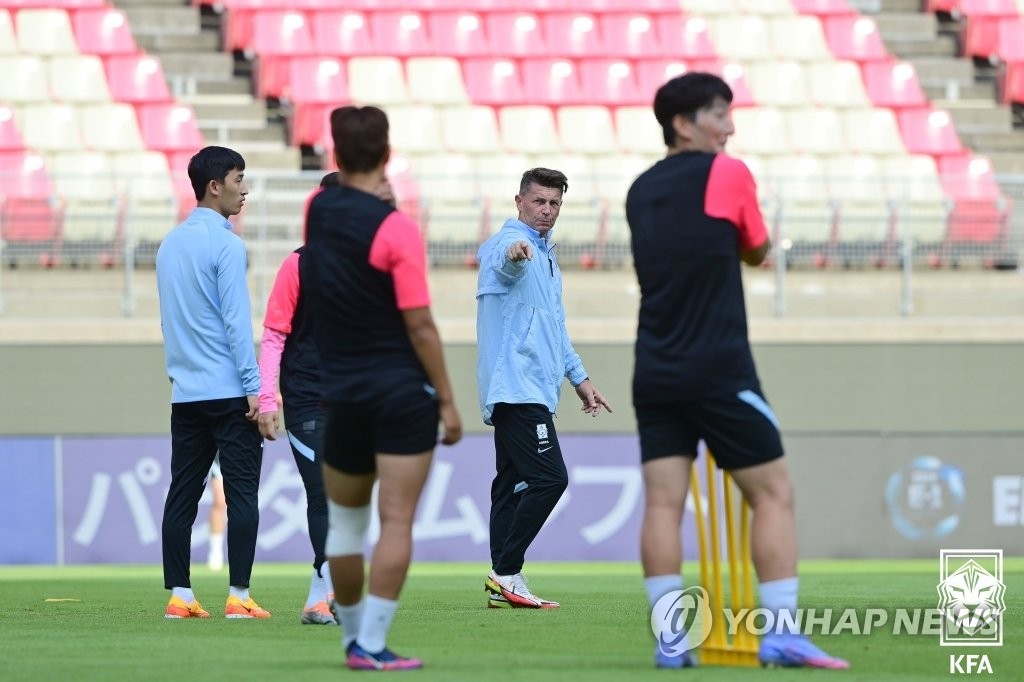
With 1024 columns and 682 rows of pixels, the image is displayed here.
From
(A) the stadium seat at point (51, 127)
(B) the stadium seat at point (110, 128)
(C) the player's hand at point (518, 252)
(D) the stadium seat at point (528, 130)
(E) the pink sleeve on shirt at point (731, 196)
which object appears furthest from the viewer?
(D) the stadium seat at point (528, 130)

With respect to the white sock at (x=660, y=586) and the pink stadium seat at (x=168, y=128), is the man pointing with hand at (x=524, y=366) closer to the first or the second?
the white sock at (x=660, y=586)

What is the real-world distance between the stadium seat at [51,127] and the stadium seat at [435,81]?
3.64 meters

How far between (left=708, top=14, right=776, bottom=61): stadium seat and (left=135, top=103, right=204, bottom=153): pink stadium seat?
6.33m

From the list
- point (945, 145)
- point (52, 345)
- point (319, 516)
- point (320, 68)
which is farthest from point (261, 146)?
point (319, 516)

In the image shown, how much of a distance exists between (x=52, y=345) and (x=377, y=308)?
10079 millimetres

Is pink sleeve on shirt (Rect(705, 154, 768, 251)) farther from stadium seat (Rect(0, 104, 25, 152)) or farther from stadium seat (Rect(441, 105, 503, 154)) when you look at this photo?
stadium seat (Rect(0, 104, 25, 152))

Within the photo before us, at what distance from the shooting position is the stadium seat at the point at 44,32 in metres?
19.8

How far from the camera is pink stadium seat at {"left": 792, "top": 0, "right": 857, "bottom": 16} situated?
2209 centimetres

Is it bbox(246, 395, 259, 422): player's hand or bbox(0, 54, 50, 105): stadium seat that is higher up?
bbox(0, 54, 50, 105): stadium seat

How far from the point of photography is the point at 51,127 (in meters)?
18.2

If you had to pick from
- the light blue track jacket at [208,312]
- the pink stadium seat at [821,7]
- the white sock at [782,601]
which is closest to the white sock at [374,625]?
the white sock at [782,601]

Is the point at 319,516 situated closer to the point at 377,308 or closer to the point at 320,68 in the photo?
the point at 377,308

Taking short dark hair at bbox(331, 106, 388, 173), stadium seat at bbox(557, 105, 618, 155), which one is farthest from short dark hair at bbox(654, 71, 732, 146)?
stadium seat at bbox(557, 105, 618, 155)

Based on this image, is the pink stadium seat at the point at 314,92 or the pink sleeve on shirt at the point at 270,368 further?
the pink stadium seat at the point at 314,92
